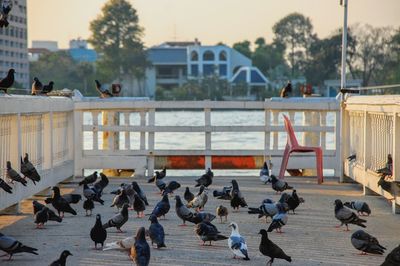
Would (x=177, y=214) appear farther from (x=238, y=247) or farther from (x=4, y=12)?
(x=4, y=12)

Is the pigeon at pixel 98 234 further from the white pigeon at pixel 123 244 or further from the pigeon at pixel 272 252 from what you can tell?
the pigeon at pixel 272 252

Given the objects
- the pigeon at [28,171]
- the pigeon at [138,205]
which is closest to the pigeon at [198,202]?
the pigeon at [138,205]

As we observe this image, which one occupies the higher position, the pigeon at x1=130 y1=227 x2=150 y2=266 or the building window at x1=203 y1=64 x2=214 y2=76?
the building window at x1=203 y1=64 x2=214 y2=76

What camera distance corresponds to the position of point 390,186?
19.4 meters

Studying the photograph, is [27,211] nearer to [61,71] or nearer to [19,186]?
[19,186]

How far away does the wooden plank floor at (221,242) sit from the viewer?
48.0ft

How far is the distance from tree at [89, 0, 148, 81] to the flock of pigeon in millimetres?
119952

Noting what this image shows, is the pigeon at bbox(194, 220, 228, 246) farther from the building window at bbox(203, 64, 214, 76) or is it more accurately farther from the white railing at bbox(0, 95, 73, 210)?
the building window at bbox(203, 64, 214, 76)

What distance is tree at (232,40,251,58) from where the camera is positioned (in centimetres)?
16162

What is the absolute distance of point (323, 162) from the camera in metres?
27.7

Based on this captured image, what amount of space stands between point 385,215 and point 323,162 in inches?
326

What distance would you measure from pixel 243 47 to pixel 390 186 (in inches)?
5780

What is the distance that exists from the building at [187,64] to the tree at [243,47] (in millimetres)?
9302

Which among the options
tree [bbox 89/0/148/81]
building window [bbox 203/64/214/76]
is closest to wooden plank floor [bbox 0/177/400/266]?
tree [bbox 89/0/148/81]
